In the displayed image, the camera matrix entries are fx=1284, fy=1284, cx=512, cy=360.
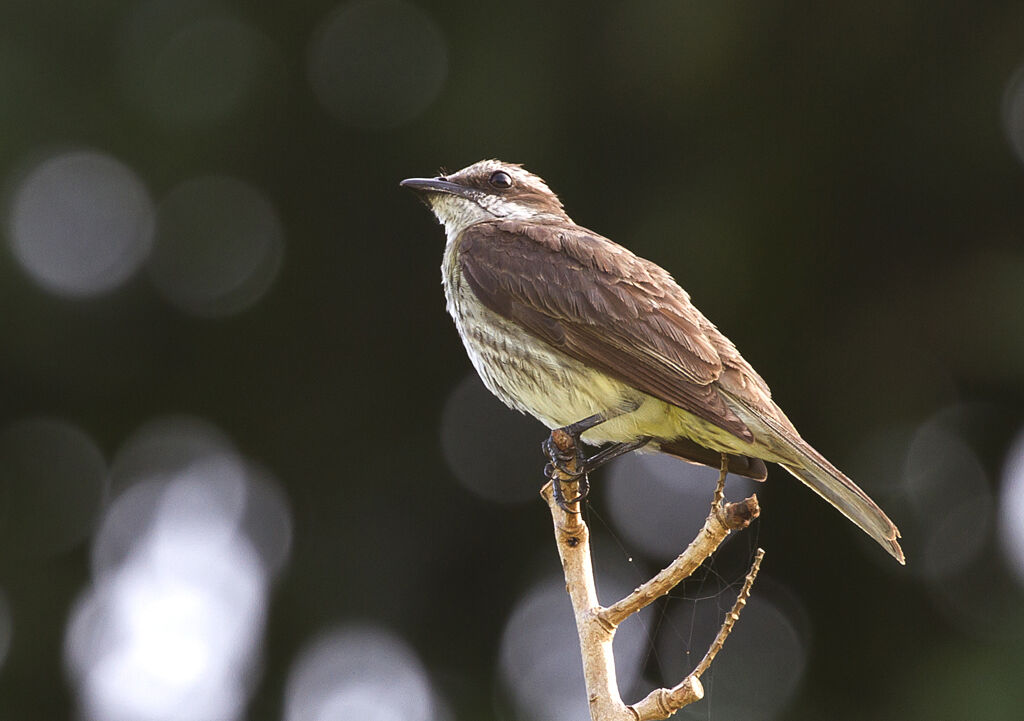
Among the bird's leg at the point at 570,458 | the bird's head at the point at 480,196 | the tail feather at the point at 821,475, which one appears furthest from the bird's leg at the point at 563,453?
the bird's head at the point at 480,196

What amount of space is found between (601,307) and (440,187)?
123 centimetres

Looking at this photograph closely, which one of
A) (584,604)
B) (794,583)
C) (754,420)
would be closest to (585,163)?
(794,583)

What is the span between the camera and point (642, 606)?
11.3ft

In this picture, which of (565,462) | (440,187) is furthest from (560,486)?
(440,187)

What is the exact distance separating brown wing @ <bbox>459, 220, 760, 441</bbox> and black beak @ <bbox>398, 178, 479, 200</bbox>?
417mm

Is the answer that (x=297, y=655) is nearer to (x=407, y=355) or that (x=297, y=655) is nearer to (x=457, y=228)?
(x=407, y=355)

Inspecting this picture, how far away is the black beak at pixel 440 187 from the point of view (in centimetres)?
574

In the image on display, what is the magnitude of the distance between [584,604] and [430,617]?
13.9 feet

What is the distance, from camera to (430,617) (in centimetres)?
770

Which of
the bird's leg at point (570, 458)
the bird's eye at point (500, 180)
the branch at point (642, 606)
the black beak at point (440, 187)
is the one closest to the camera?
the branch at point (642, 606)

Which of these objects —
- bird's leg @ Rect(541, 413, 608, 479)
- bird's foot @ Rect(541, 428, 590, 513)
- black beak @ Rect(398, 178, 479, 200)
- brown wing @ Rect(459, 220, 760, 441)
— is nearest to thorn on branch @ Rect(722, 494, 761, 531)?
bird's foot @ Rect(541, 428, 590, 513)

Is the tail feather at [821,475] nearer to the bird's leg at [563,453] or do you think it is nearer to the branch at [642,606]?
the bird's leg at [563,453]

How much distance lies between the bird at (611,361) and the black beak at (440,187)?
44 centimetres

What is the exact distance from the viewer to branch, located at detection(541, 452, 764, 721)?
324 cm
